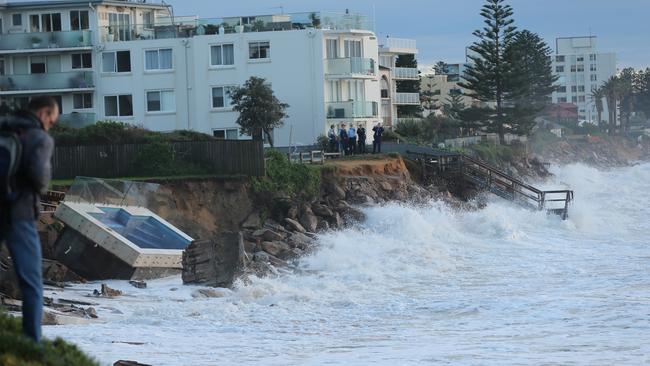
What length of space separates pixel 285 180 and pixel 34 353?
89.6ft

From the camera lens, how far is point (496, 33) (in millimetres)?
72875

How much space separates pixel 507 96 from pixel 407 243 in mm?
40591

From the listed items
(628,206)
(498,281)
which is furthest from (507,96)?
(498,281)

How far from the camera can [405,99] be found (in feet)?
259

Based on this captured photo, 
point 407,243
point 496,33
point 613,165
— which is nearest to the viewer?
point 407,243

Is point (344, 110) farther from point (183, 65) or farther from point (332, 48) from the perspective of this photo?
point (183, 65)

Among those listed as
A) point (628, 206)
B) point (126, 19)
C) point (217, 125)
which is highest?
point (126, 19)

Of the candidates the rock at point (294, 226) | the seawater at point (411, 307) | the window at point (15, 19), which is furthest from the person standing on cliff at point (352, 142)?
the window at point (15, 19)

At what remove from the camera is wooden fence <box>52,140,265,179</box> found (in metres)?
36.1

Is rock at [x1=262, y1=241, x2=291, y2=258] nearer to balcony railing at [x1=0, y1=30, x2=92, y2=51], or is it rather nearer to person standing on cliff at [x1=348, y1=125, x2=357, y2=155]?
person standing on cliff at [x1=348, y1=125, x2=357, y2=155]

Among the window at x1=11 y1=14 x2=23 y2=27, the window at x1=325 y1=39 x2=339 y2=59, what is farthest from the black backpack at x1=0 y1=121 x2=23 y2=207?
the window at x1=11 y1=14 x2=23 y2=27

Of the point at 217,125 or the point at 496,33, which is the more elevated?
the point at 496,33

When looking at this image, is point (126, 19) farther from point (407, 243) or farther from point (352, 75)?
point (407, 243)

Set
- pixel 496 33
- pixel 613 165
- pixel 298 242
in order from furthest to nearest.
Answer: pixel 613 165 → pixel 496 33 → pixel 298 242
